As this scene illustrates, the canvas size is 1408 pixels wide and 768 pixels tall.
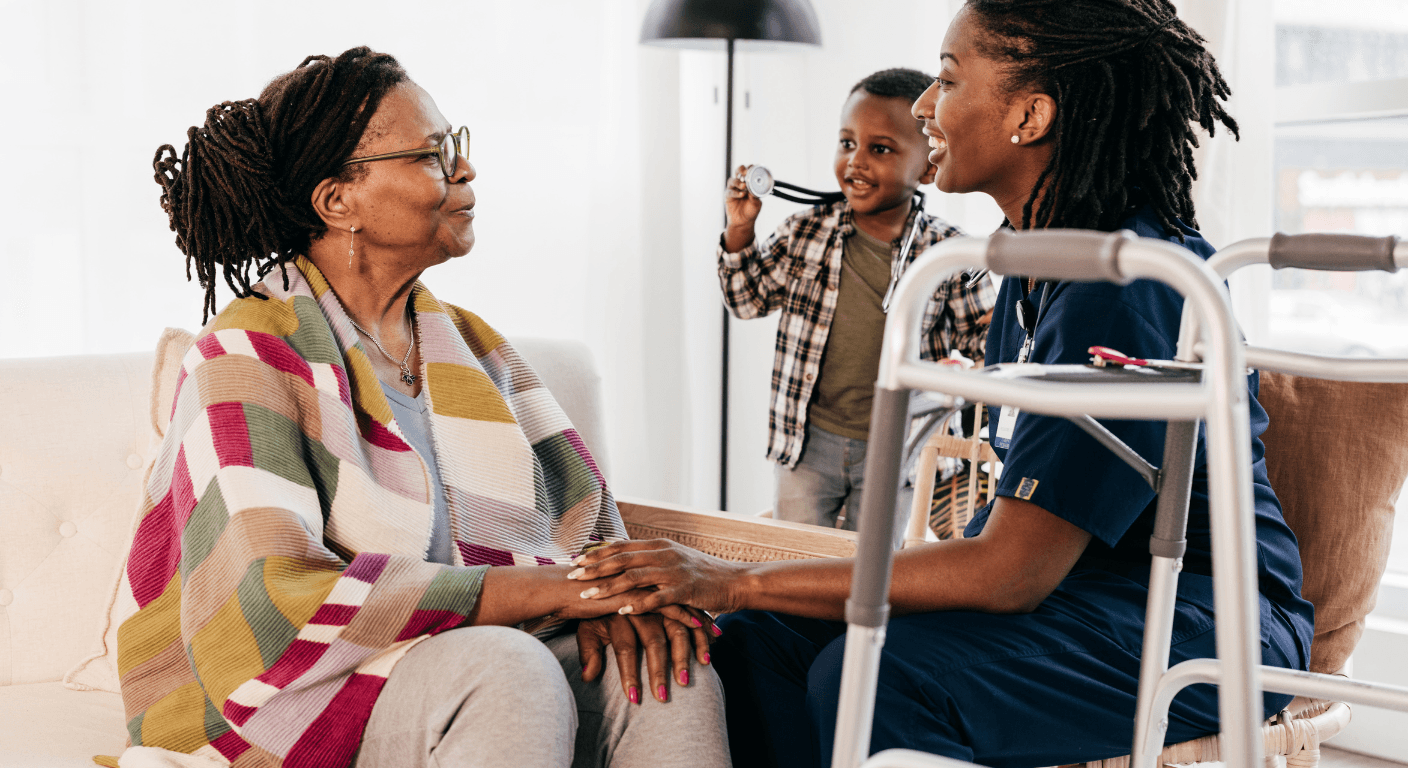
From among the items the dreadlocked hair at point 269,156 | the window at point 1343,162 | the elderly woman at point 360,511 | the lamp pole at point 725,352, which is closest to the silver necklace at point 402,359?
the elderly woman at point 360,511

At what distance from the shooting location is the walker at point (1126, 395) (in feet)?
2.27

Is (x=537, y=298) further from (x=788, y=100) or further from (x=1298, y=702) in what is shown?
(x=1298, y=702)

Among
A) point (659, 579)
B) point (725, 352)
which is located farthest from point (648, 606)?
point (725, 352)

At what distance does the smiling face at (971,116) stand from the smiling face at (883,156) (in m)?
0.96

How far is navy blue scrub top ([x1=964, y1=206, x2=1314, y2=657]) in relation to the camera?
1.10 meters

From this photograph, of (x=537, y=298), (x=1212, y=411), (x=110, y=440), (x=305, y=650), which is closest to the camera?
(x=1212, y=411)

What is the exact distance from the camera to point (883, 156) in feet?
7.86

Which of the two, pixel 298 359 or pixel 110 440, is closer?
pixel 298 359

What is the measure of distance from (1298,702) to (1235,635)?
0.73m

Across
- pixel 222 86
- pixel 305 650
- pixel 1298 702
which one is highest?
pixel 222 86

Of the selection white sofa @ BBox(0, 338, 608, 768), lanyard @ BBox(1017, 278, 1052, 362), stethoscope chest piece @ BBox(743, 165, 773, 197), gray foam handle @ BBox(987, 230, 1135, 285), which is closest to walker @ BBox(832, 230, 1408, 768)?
gray foam handle @ BBox(987, 230, 1135, 285)

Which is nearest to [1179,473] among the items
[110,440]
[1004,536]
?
[1004,536]

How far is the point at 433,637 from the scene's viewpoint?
1.21m

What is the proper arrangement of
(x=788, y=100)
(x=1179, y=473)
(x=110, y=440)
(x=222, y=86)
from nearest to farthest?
1. (x=1179, y=473)
2. (x=110, y=440)
3. (x=222, y=86)
4. (x=788, y=100)
